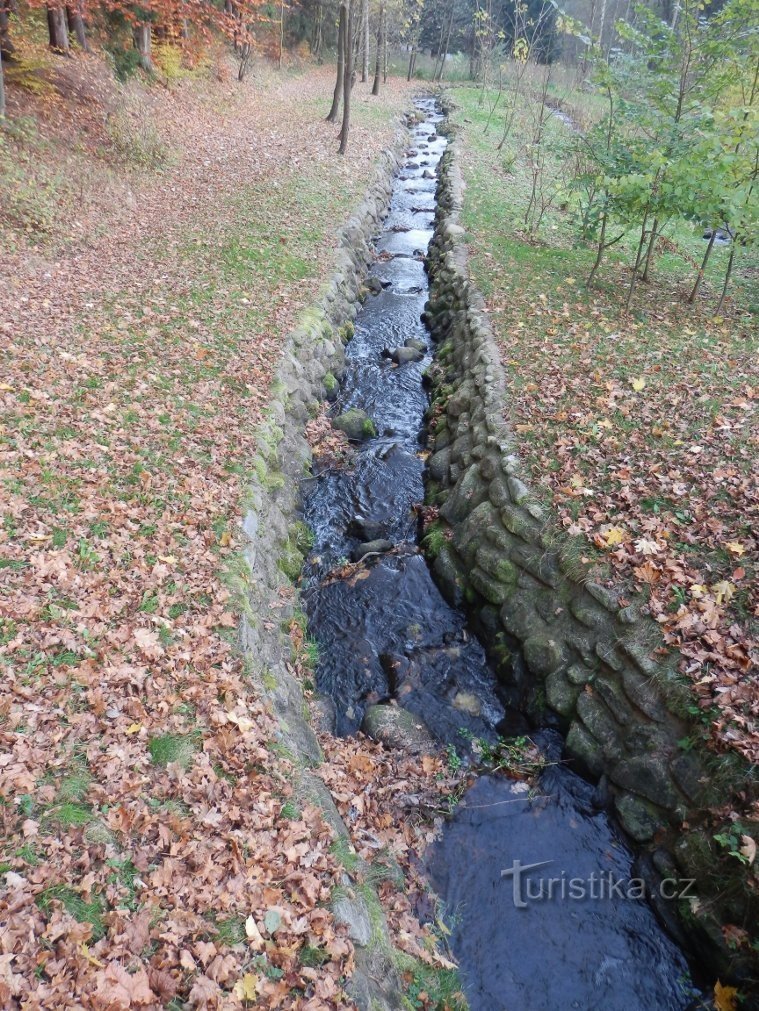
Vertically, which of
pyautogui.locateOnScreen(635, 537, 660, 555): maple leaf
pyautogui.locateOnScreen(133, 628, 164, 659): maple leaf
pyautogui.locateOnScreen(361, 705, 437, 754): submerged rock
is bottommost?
pyautogui.locateOnScreen(361, 705, 437, 754): submerged rock

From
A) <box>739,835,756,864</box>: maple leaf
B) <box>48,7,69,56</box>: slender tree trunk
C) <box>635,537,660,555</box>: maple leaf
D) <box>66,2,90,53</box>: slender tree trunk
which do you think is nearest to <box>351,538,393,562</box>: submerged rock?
<box>635,537,660,555</box>: maple leaf

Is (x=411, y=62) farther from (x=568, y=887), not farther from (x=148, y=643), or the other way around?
(x=568, y=887)

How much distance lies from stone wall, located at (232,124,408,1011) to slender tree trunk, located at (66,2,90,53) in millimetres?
10507

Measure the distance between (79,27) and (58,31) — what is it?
1.14 meters

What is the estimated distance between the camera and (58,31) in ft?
52.1

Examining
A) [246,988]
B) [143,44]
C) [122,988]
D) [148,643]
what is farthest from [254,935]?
[143,44]

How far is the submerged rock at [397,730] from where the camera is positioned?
602cm

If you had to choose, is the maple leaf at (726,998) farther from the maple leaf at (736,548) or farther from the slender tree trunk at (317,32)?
the slender tree trunk at (317,32)

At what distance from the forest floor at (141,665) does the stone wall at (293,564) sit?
0.65ft

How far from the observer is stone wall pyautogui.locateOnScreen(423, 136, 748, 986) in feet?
16.3

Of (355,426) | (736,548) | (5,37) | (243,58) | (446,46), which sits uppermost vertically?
(446,46)

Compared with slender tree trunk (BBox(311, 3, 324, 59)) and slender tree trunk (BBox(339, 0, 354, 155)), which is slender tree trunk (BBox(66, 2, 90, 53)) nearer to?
slender tree trunk (BBox(339, 0, 354, 155))

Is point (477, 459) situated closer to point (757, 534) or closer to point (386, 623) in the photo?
point (386, 623)

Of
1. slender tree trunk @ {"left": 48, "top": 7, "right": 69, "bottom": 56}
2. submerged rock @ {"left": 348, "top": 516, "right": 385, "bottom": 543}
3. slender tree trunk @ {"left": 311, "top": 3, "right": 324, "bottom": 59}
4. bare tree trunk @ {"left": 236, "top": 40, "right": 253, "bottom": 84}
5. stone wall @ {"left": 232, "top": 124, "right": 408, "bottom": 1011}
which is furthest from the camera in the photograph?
slender tree trunk @ {"left": 311, "top": 3, "right": 324, "bottom": 59}
